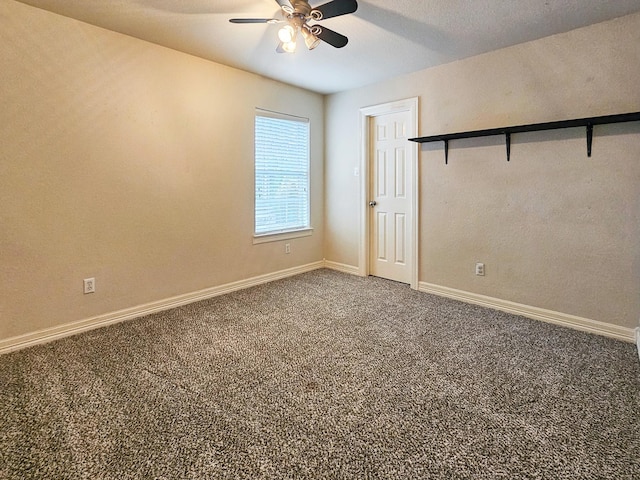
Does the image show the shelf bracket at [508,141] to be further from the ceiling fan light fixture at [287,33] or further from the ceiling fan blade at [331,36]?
the ceiling fan light fixture at [287,33]

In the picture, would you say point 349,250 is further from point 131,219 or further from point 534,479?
point 534,479

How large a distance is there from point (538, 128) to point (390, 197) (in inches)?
Answer: 68.7

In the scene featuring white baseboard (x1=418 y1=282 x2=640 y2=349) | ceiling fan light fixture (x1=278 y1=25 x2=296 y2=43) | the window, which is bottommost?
white baseboard (x1=418 y1=282 x2=640 y2=349)

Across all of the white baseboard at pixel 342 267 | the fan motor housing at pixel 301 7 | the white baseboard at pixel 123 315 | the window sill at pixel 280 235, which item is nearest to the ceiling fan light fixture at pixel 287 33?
the fan motor housing at pixel 301 7

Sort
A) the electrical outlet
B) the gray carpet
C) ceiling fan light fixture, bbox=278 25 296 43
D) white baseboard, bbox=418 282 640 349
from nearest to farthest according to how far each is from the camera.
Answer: the gray carpet < ceiling fan light fixture, bbox=278 25 296 43 < white baseboard, bbox=418 282 640 349 < the electrical outlet

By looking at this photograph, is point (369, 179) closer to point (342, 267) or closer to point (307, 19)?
point (342, 267)

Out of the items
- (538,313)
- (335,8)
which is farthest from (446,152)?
(335,8)

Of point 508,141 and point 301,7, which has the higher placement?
point 301,7

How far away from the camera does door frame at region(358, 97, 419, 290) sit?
389cm

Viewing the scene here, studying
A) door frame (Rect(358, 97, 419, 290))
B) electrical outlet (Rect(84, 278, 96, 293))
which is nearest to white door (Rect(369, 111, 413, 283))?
door frame (Rect(358, 97, 419, 290))

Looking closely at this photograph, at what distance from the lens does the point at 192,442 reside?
158cm

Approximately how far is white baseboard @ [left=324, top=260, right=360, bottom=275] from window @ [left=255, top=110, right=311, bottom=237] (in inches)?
24.4

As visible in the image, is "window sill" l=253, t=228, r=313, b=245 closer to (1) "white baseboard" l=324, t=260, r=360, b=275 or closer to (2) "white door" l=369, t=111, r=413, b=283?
(1) "white baseboard" l=324, t=260, r=360, b=275

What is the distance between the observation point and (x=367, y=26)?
2736mm
